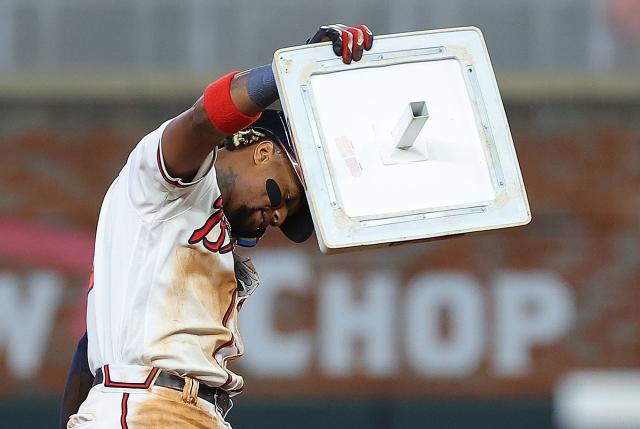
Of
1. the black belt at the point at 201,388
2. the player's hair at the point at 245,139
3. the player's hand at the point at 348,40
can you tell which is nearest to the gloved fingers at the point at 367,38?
the player's hand at the point at 348,40

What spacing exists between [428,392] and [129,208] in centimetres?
518

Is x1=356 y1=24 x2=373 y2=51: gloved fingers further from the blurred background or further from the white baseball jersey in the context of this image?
the blurred background

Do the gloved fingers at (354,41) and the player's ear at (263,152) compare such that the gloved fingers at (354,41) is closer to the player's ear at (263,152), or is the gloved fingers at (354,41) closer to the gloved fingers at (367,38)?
the gloved fingers at (367,38)

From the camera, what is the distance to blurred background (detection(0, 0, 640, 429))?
8.48 meters

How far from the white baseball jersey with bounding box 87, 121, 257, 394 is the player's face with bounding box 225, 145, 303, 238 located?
0.06 meters

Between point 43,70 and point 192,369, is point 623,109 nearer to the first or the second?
point 43,70

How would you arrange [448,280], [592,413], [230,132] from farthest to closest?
1. [448,280]
2. [592,413]
3. [230,132]

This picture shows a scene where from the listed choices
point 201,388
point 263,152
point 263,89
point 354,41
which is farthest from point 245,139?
point 201,388

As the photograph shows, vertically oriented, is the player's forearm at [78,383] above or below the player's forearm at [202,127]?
below

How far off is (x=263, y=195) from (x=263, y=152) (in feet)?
0.37

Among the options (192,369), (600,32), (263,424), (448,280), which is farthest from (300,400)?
(192,369)

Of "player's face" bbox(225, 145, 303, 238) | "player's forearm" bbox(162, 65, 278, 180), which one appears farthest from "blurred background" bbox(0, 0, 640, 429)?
"player's forearm" bbox(162, 65, 278, 180)

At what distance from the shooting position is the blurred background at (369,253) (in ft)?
27.8

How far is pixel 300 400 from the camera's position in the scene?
851 centimetres
